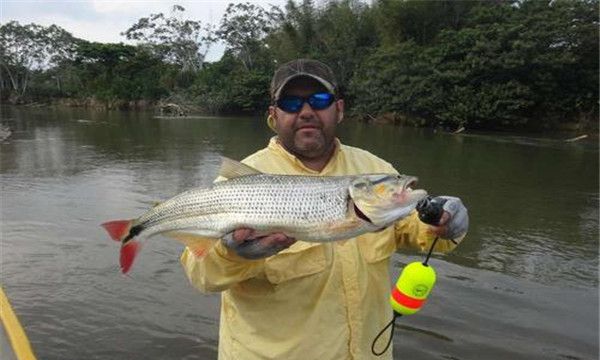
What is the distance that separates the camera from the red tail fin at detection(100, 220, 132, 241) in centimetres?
305

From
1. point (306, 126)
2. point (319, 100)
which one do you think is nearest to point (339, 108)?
point (319, 100)

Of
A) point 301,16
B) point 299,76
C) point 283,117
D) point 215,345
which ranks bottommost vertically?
point 215,345

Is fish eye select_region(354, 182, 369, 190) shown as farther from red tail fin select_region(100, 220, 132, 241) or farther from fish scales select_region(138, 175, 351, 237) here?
red tail fin select_region(100, 220, 132, 241)

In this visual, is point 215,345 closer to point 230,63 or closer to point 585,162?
point 585,162

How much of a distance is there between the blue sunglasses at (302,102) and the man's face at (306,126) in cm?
2

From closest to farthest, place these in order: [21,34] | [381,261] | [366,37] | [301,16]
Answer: [381,261] → [366,37] → [301,16] → [21,34]

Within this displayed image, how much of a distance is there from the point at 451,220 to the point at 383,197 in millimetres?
391

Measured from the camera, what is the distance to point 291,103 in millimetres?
3111

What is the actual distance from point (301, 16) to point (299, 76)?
2279 inches

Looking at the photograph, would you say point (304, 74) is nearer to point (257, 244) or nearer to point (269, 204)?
point (269, 204)

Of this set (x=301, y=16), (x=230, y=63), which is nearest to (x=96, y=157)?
(x=301, y=16)

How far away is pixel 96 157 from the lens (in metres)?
20.7

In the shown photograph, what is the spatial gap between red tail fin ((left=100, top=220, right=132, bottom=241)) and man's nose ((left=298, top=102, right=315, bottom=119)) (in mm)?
1142

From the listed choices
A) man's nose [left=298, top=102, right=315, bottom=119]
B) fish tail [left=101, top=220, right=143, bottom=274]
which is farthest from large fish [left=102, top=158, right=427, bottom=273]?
man's nose [left=298, top=102, right=315, bottom=119]
